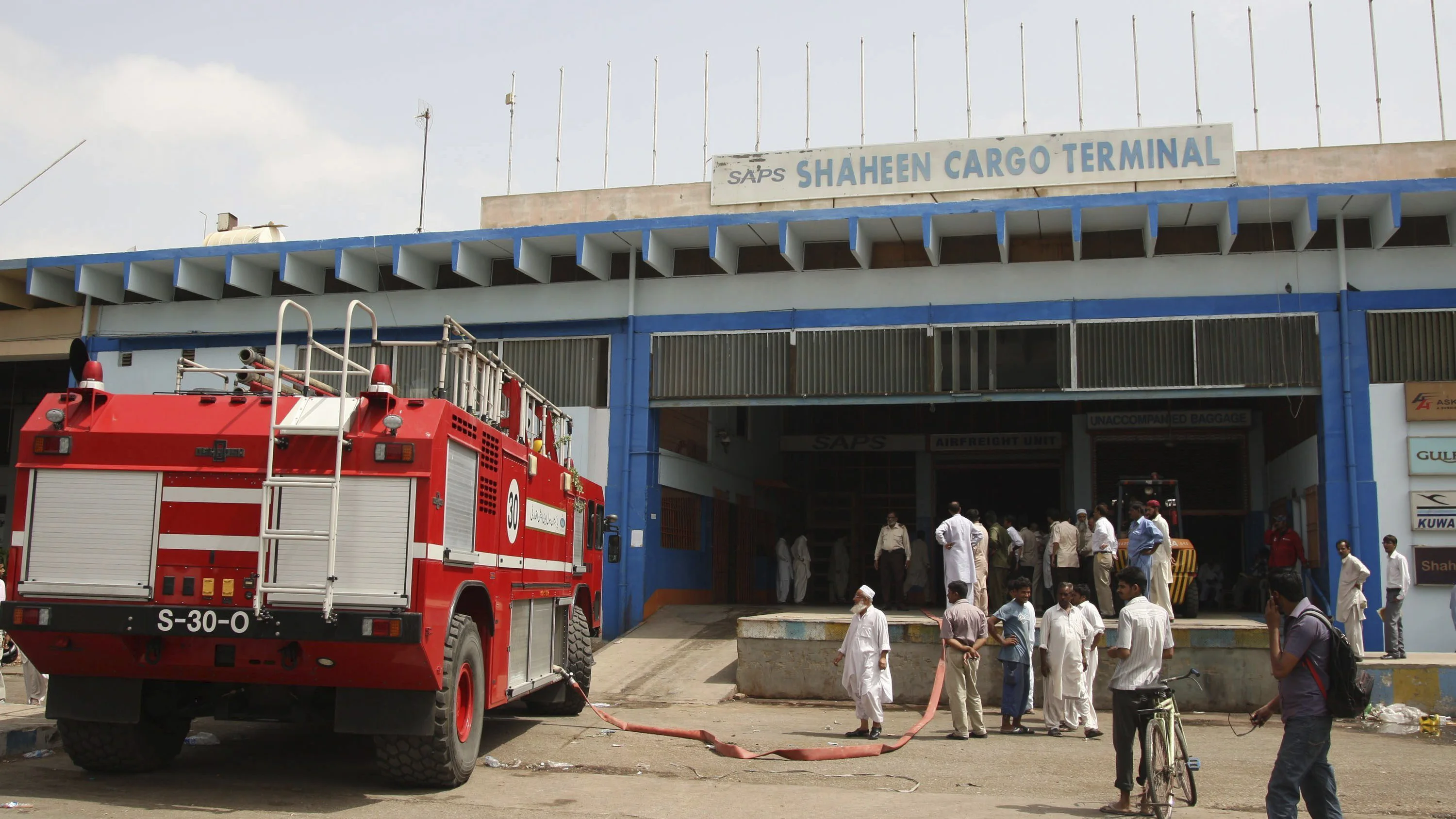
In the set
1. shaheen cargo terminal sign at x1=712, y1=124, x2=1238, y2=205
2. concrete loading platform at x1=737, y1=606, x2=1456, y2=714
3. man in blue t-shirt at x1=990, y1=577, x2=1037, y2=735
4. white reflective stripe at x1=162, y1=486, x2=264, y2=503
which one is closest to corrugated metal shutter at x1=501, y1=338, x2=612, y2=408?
shaheen cargo terminal sign at x1=712, y1=124, x2=1238, y2=205

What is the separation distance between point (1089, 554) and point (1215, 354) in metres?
4.09

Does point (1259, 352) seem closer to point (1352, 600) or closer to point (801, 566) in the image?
point (1352, 600)

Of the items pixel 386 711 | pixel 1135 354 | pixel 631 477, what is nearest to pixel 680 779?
pixel 386 711

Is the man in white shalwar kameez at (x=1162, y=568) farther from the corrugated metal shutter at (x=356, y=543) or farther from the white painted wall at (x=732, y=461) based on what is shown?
the corrugated metal shutter at (x=356, y=543)

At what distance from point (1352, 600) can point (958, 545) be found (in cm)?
495

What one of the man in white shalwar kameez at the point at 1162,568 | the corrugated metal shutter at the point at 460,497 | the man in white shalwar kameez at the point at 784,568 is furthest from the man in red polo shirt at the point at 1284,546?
the corrugated metal shutter at the point at 460,497

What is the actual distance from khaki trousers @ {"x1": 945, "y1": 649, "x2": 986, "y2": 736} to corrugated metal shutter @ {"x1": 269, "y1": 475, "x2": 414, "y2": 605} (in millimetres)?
6031

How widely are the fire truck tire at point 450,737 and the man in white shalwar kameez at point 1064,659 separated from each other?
19.3 feet

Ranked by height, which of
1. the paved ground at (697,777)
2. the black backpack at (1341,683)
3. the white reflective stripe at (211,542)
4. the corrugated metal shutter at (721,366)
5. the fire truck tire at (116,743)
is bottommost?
the paved ground at (697,777)

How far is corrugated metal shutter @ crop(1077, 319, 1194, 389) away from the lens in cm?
1836

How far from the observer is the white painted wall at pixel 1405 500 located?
1700 cm

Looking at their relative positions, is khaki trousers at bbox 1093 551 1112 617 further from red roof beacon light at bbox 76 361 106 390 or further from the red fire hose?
red roof beacon light at bbox 76 361 106 390

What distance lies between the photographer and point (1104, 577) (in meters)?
15.4

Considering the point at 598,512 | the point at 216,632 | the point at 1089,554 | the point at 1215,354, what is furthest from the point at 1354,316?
the point at 216,632
